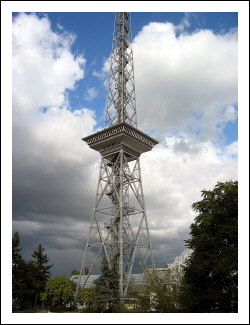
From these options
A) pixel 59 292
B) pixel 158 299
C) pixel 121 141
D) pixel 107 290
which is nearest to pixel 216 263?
pixel 158 299

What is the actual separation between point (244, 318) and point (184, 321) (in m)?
1.98

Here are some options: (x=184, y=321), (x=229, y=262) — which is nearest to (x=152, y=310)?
(x=229, y=262)

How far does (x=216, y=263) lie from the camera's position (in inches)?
834

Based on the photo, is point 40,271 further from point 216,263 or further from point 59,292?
point 216,263

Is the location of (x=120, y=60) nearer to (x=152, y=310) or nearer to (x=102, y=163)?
(x=102, y=163)

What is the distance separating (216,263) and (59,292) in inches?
1243

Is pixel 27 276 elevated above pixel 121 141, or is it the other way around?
pixel 121 141

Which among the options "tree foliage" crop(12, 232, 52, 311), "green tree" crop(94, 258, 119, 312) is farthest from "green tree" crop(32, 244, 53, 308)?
"green tree" crop(94, 258, 119, 312)

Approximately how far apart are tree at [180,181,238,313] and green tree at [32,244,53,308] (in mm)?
34654

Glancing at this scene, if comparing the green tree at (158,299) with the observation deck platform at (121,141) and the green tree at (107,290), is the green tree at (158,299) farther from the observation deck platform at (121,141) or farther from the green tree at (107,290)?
the observation deck platform at (121,141)

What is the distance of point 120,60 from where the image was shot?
5619 cm

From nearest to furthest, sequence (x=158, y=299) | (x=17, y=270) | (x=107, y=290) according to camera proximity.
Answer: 1. (x=158, y=299)
2. (x=107, y=290)
3. (x=17, y=270)

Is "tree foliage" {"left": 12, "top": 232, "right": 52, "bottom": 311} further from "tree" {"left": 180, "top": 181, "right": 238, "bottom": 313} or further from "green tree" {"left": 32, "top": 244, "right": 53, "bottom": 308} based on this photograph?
"tree" {"left": 180, "top": 181, "right": 238, "bottom": 313}

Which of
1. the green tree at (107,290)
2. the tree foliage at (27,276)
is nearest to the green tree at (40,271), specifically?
the tree foliage at (27,276)
